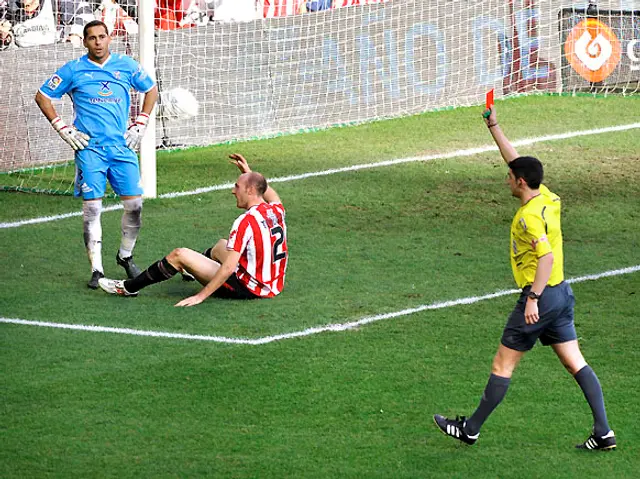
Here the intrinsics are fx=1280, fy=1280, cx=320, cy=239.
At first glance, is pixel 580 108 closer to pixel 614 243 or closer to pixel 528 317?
pixel 614 243

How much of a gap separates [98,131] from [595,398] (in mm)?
5353

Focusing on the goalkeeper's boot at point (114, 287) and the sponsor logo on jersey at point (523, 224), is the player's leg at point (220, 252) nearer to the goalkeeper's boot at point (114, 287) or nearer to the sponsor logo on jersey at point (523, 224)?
the goalkeeper's boot at point (114, 287)

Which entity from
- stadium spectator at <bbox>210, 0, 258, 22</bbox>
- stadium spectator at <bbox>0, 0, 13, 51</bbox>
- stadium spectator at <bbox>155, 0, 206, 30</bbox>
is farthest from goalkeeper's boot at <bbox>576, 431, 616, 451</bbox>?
stadium spectator at <bbox>210, 0, 258, 22</bbox>

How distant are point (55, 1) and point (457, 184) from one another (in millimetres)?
5684

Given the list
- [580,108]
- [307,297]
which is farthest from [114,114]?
[580,108]

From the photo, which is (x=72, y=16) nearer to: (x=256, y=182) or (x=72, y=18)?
(x=72, y=18)

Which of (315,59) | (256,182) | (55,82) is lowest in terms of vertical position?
(256,182)

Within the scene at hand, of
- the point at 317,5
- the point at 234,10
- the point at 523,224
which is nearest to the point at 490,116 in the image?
the point at 523,224

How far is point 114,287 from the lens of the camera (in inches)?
397

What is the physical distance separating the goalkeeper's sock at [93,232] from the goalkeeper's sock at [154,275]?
2.23 feet

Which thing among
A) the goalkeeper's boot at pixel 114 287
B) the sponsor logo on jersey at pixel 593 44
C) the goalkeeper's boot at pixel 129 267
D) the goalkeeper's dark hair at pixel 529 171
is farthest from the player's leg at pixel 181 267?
the sponsor logo on jersey at pixel 593 44

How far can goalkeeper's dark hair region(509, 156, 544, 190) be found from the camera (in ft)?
21.4

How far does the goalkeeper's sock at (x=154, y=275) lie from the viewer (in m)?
9.73

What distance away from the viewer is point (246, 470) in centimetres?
645
